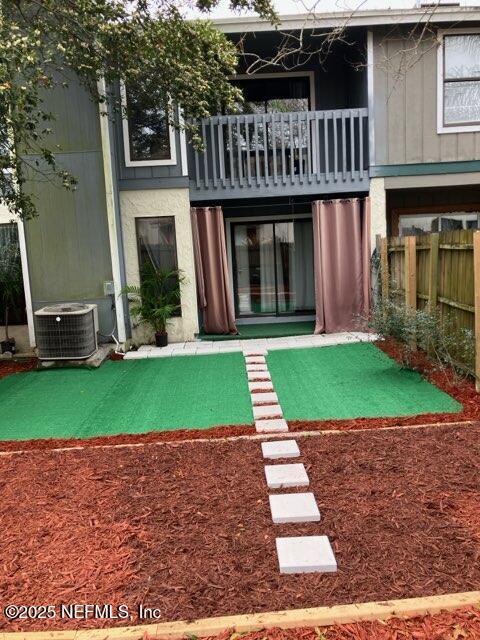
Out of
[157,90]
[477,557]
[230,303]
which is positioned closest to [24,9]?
[157,90]

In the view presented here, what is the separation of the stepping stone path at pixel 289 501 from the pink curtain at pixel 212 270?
3843 millimetres

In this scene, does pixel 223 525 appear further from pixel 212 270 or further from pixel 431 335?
pixel 212 270

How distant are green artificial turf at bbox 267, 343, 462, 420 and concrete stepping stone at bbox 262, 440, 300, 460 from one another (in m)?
0.78

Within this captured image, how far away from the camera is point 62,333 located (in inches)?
298

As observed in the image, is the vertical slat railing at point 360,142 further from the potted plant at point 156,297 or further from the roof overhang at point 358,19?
the potted plant at point 156,297

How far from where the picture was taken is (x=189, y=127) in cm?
719

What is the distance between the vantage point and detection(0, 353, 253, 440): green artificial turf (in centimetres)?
495

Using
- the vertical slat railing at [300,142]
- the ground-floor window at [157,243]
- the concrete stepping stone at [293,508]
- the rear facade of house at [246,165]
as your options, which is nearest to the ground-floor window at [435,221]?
the rear facade of house at [246,165]

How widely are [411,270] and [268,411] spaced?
3.25 m

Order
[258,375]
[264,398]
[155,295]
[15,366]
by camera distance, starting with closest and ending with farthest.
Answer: [264,398] → [258,375] → [15,366] → [155,295]

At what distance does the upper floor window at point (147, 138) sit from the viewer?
28.0ft

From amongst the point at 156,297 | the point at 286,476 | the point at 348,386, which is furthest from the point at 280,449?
the point at 156,297

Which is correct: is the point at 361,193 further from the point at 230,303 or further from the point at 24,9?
the point at 24,9

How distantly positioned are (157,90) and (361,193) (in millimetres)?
3891
